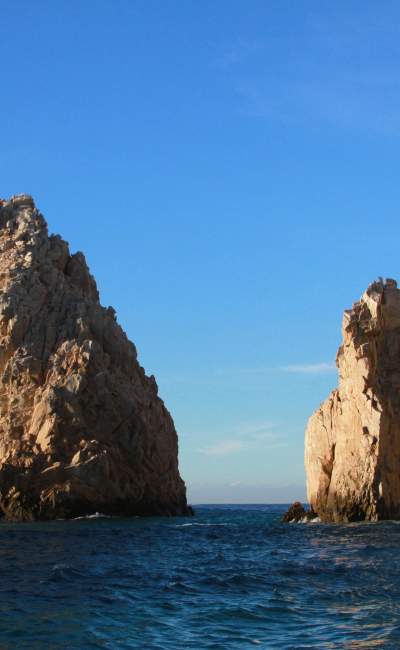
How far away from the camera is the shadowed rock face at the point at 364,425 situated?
2008 inches

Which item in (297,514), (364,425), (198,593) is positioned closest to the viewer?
(198,593)

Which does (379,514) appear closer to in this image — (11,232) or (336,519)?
(336,519)

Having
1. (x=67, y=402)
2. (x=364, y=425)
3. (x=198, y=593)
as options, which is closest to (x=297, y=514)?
(x=364, y=425)

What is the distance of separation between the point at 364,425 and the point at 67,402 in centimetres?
2347

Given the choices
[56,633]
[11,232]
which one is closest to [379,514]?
[56,633]

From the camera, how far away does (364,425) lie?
52469 millimetres

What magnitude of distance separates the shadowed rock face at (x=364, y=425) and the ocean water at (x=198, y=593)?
1056cm

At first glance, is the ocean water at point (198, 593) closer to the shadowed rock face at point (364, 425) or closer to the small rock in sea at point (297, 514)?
the shadowed rock face at point (364, 425)

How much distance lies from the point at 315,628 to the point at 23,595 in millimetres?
8295

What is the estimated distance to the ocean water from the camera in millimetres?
17016

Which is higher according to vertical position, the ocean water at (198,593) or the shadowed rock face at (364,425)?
the shadowed rock face at (364,425)

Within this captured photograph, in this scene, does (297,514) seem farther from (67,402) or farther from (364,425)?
(67,402)

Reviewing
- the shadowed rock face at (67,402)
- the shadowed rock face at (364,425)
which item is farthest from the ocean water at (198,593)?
the shadowed rock face at (67,402)

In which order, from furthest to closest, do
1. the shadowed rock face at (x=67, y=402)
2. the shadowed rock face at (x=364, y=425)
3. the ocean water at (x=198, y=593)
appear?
the shadowed rock face at (x=67, y=402) → the shadowed rock face at (x=364, y=425) → the ocean water at (x=198, y=593)
